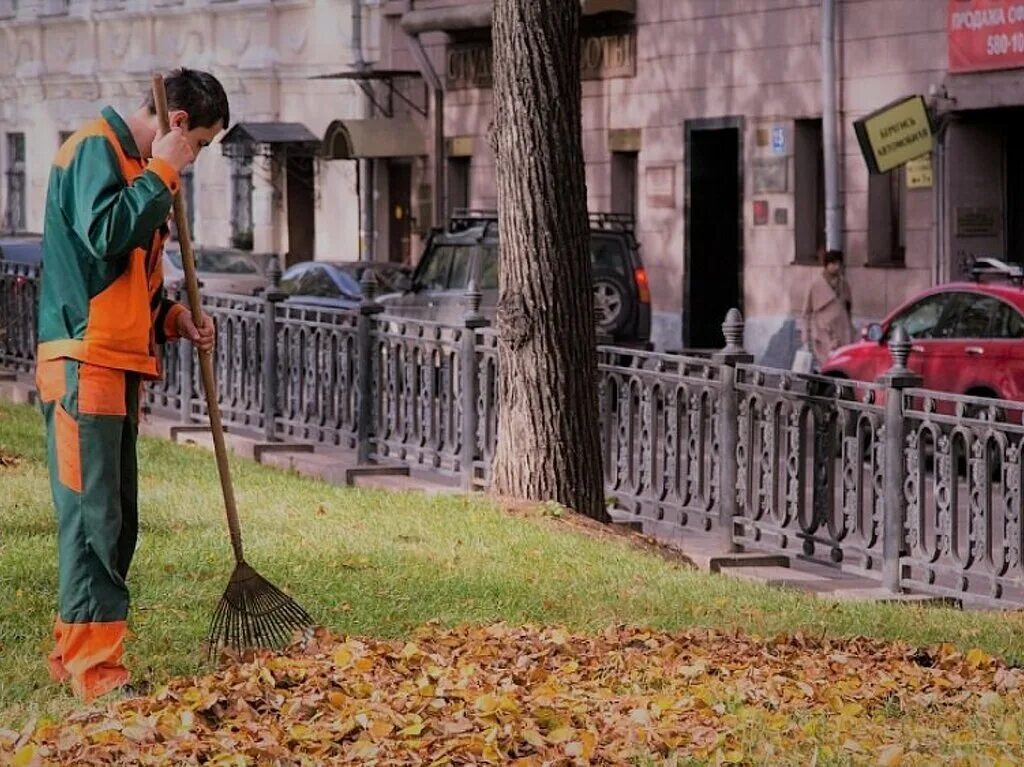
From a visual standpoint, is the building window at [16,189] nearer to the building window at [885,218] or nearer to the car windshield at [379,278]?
the car windshield at [379,278]

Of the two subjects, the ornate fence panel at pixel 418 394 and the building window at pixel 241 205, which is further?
the building window at pixel 241 205

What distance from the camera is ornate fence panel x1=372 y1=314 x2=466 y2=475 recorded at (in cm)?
→ 1458

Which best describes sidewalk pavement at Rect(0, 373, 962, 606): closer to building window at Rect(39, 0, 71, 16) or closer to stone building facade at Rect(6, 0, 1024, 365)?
stone building facade at Rect(6, 0, 1024, 365)

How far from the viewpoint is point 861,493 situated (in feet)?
39.4

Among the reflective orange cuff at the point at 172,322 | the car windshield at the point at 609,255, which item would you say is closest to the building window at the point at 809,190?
the car windshield at the point at 609,255

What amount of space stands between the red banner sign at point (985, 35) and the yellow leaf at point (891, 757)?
19.0 metres

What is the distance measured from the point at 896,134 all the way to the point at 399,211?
15556 millimetres

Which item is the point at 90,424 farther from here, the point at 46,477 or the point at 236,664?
the point at 46,477

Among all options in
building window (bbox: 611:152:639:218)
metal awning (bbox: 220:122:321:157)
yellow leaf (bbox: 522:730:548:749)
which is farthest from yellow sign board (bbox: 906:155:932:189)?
yellow leaf (bbox: 522:730:548:749)

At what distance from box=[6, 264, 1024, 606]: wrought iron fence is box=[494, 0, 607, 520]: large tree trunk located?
66 cm

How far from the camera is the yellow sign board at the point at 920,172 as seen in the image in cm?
2569

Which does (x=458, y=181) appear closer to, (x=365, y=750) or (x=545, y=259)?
(x=545, y=259)

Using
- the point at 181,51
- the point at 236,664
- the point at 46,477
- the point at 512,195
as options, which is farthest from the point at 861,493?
the point at 181,51

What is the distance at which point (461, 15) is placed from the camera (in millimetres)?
34250
